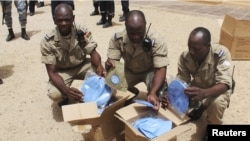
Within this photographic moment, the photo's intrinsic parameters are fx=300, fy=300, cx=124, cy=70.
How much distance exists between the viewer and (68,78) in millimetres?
2922

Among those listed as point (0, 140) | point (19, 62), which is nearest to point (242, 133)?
point (0, 140)

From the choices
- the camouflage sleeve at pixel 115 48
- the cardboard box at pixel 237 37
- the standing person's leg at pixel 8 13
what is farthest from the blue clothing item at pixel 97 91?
the standing person's leg at pixel 8 13

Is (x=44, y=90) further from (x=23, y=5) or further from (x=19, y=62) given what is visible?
(x=23, y=5)

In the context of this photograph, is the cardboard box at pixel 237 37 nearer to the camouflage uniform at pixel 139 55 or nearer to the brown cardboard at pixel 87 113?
the camouflage uniform at pixel 139 55

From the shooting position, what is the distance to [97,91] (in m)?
2.34

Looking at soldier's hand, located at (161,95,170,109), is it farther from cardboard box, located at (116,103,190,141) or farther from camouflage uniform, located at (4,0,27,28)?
camouflage uniform, located at (4,0,27,28)

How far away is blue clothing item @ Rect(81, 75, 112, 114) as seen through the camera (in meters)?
2.29

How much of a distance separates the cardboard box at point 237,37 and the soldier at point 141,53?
62.0 inches

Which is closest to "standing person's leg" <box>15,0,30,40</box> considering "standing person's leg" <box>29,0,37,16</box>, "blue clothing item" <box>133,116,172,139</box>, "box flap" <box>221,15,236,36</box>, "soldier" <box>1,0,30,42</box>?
"soldier" <box>1,0,30,42</box>

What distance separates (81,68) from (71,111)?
0.95m

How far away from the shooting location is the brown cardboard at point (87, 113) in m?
2.06

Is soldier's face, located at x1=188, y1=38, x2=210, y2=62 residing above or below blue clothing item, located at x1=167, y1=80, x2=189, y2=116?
above

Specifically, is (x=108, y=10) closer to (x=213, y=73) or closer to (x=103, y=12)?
(x=103, y=12)

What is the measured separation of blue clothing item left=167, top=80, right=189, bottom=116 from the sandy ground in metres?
0.53
